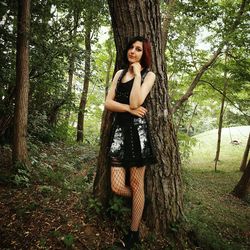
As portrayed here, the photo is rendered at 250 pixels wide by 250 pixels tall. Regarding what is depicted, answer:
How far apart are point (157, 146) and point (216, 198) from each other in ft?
23.5

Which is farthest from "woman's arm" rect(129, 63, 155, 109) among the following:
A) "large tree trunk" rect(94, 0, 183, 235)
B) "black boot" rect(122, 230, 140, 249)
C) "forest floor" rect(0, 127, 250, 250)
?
"black boot" rect(122, 230, 140, 249)

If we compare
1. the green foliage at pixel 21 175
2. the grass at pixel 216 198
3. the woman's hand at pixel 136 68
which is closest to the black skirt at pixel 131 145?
the woman's hand at pixel 136 68

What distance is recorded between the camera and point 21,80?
15.0 feet

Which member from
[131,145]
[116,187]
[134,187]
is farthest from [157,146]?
[116,187]

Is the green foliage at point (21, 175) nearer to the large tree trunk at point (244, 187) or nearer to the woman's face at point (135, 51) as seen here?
the woman's face at point (135, 51)

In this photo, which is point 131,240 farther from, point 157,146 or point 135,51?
point 135,51

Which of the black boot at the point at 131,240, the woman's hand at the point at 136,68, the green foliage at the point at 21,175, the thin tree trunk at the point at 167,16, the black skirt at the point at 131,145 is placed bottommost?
the black boot at the point at 131,240

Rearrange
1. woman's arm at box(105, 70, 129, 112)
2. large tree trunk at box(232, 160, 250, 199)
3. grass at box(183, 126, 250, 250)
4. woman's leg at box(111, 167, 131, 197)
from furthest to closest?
large tree trunk at box(232, 160, 250, 199) → grass at box(183, 126, 250, 250) → woman's leg at box(111, 167, 131, 197) → woman's arm at box(105, 70, 129, 112)

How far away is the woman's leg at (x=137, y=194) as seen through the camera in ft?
10.2

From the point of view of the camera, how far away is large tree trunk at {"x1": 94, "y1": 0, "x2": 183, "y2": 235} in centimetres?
315

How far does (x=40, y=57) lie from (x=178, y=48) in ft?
21.8

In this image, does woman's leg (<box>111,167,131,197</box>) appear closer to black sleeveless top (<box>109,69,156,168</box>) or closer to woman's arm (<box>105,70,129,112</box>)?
black sleeveless top (<box>109,69,156,168</box>)

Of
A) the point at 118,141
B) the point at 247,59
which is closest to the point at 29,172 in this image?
the point at 118,141

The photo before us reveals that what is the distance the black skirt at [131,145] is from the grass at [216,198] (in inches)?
56.1
